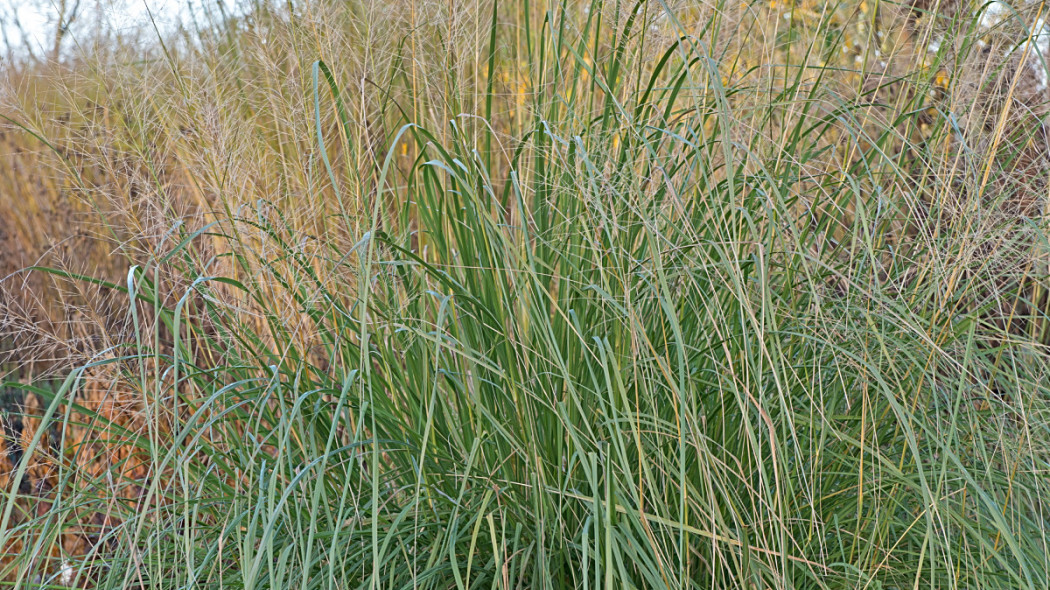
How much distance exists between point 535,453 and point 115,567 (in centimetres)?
79

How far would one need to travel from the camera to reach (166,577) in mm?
1812

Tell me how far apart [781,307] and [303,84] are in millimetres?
1140

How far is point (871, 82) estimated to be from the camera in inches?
94.7

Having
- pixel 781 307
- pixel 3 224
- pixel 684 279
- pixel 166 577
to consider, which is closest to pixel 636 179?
pixel 684 279

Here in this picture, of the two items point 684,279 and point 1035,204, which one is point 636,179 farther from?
point 1035,204

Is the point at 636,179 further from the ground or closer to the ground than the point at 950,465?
further from the ground

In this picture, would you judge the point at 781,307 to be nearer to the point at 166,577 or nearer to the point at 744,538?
the point at 744,538

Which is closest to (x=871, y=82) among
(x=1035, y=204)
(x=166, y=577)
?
(x=1035, y=204)

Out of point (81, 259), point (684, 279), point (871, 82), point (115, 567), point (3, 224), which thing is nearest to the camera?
point (115, 567)

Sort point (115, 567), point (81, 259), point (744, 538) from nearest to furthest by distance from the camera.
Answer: point (744, 538) < point (115, 567) < point (81, 259)

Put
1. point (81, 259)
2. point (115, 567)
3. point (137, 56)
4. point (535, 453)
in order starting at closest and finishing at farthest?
point (535, 453) → point (115, 567) → point (137, 56) → point (81, 259)

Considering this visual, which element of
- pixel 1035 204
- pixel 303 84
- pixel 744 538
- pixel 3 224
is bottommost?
pixel 3 224

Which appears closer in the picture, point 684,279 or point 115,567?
point 115,567

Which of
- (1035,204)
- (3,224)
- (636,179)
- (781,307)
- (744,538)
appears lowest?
(3,224)
